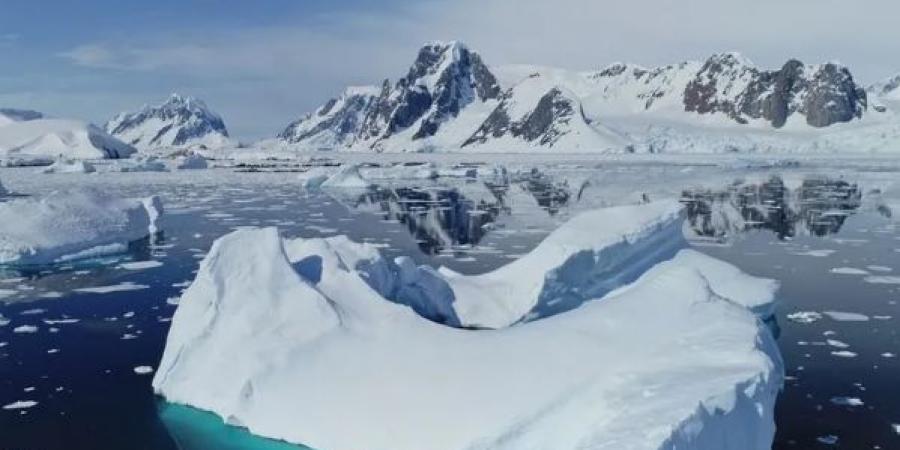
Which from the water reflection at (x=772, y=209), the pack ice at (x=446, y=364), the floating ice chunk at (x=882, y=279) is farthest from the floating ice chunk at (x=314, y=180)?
the pack ice at (x=446, y=364)

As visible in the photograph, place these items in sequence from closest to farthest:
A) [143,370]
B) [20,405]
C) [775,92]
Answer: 1. [20,405]
2. [143,370]
3. [775,92]

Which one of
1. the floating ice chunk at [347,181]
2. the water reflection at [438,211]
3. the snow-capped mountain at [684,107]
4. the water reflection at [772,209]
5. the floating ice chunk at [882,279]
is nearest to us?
the floating ice chunk at [882,279]

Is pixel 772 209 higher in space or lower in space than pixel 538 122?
lower

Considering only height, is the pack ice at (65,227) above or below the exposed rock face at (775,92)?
below

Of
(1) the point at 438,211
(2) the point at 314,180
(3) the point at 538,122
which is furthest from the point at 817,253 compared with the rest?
(3) the point at 538,122

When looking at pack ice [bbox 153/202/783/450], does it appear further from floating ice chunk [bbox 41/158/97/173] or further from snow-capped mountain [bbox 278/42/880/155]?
snow-capped mountain [bbox 278/42/880/155]

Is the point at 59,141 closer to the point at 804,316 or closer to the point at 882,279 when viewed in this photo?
the point at 882,279

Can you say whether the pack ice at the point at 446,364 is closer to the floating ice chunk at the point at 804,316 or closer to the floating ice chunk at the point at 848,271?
the floating ice chunk at the point at 804,316
